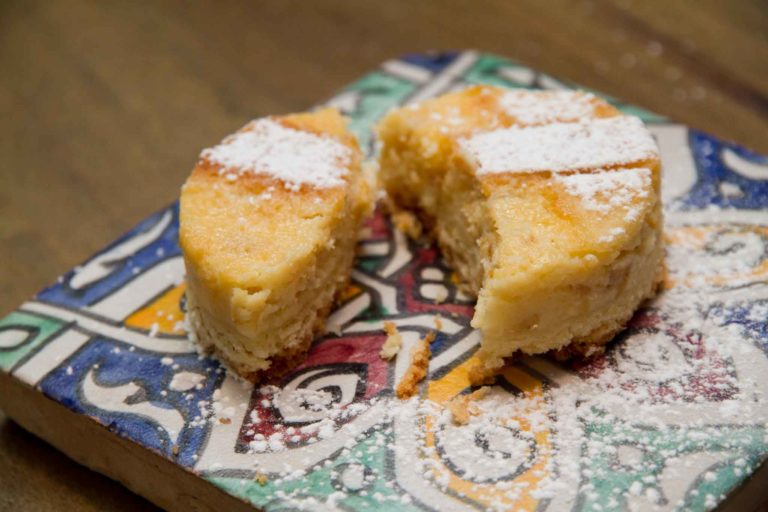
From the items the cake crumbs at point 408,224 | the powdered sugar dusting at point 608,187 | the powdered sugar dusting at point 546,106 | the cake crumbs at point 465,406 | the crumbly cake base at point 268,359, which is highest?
the powdered sugar dusting at point 546,106

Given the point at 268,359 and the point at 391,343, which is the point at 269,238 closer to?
the point at 268,359

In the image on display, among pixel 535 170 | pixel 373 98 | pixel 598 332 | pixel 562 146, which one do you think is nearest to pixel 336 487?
pixel 598 332

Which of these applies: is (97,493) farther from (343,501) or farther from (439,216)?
(439,216)

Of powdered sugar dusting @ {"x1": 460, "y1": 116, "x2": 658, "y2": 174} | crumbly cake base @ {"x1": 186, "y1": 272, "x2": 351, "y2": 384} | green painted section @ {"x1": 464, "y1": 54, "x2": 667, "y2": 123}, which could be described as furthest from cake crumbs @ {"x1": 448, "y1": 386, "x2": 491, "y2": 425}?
green painted section @ {"x1": 464, "y1": 54, "x2": 667, "y2": 123}

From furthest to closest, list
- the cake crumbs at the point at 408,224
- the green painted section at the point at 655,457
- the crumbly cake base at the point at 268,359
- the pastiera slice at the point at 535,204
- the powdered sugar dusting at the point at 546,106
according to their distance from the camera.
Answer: the cake crumbs at the point at 408,224, the powdered sugar dusting at the point at 546,106, the crumbly cake base at the point at 268,359, the pastiera slice at the point at 535,204, the green painted section at the point at 655,457

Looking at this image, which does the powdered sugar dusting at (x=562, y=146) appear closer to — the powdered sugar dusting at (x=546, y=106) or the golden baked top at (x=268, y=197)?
the powdered sugar dusting at (x=546, y=106)

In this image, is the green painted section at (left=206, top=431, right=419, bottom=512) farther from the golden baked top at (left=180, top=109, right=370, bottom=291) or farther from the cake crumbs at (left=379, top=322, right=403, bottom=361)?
the golden baked top at (left=180, top=109, right=370, bottom=291)

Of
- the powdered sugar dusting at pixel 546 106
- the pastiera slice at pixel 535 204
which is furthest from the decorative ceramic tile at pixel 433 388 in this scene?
the powdered sugar dusting at pixel 546 106
